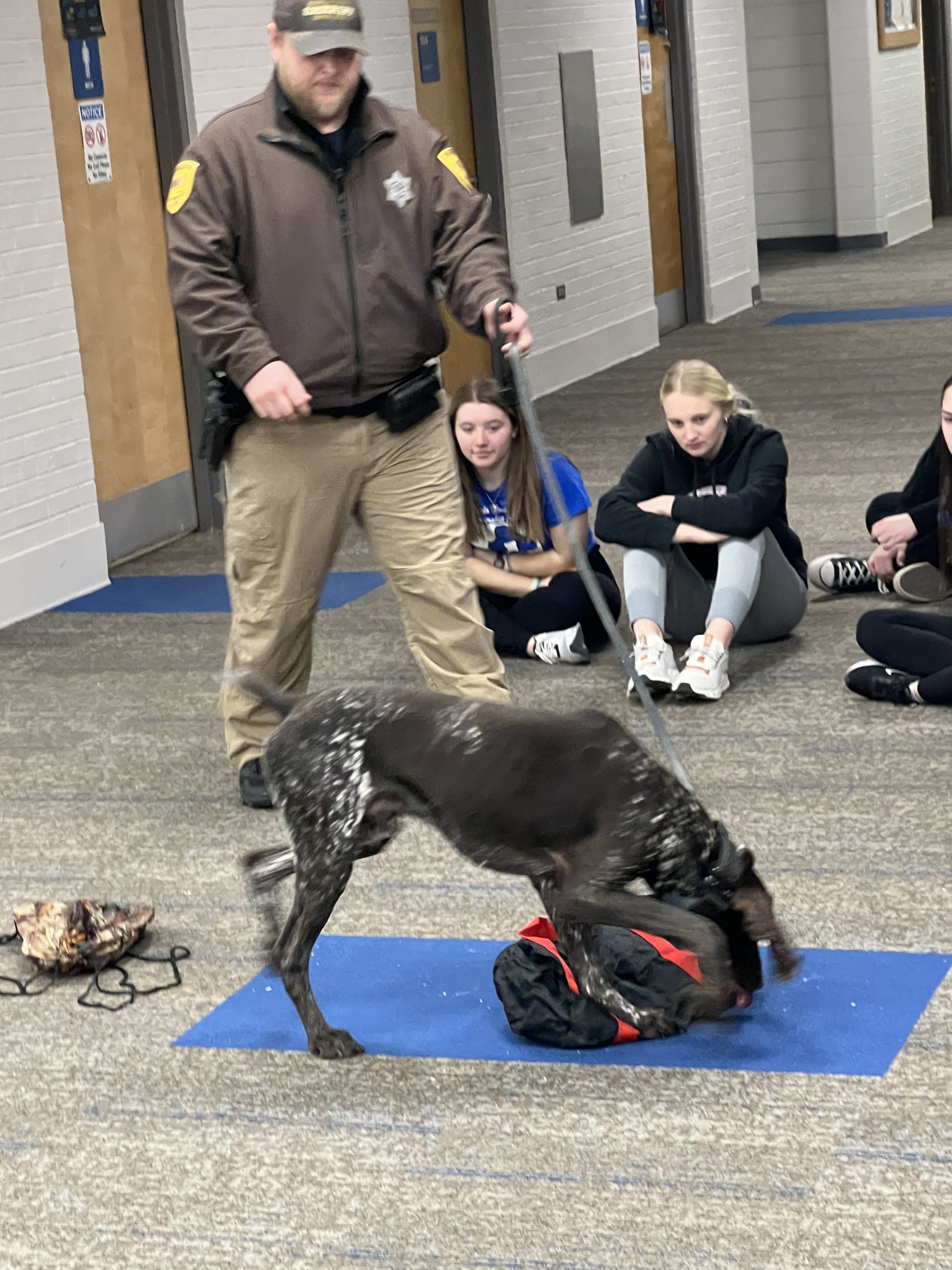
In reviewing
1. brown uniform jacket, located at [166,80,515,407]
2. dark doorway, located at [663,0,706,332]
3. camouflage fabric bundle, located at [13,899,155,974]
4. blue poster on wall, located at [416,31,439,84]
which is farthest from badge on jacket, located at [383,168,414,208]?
dark doorway, located at [663,0,706,332]

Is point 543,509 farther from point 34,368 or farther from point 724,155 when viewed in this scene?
point 724,155

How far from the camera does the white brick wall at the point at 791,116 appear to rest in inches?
575

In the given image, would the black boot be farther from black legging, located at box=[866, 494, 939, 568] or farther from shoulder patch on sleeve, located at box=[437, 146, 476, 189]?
black legging, located at box=[866, 494, 939, 568]

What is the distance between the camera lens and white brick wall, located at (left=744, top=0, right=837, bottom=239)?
14.6 metres

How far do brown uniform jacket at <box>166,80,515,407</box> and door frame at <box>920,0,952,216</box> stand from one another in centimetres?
1403

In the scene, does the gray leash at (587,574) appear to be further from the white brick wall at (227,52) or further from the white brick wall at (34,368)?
the white brick wall at (227,52)

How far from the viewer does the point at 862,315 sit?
445 inches

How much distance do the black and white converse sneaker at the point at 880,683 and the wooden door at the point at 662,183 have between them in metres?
6.94

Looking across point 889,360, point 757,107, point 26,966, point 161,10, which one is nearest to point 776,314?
point 889,360

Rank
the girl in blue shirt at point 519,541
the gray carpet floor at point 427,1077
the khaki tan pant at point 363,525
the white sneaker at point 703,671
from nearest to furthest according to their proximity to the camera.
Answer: the gray carpet floor at point 427,1077 → the khaki tan pant at point 363,525 → the white sneaker at point 703,671 → the girl in blue shirt at point 519,541

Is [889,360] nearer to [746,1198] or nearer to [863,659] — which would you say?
[863,659]

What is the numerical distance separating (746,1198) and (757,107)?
13.8 metres

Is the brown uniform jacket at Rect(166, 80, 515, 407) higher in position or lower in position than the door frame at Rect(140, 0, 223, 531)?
lower

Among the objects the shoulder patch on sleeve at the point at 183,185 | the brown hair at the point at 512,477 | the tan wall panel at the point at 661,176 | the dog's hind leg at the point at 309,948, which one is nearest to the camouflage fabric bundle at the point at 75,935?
the dog's hind leg at the point at 309,948
